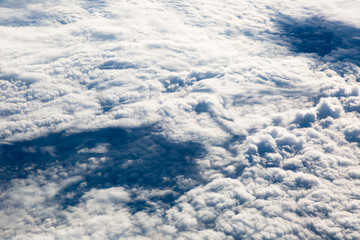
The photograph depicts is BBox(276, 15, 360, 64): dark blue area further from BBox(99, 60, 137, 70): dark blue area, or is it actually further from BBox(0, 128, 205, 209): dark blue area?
BBox(0, 128, 205, 209): dark blue area

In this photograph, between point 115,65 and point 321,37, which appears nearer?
point 115,65

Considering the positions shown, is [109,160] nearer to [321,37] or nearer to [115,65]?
[115,65]

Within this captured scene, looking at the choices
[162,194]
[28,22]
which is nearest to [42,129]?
[162,194]

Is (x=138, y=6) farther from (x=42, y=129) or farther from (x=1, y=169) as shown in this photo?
(x=1, y=169)

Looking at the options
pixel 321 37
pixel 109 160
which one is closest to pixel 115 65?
pixel 109 160

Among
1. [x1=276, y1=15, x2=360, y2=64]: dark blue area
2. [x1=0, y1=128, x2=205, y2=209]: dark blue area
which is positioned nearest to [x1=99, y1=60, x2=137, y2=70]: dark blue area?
[x1=0, y1=128, x2=205, y2=209]: dark blue area

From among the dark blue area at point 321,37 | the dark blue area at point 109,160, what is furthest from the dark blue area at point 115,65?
the dark blue area at point 321,37
